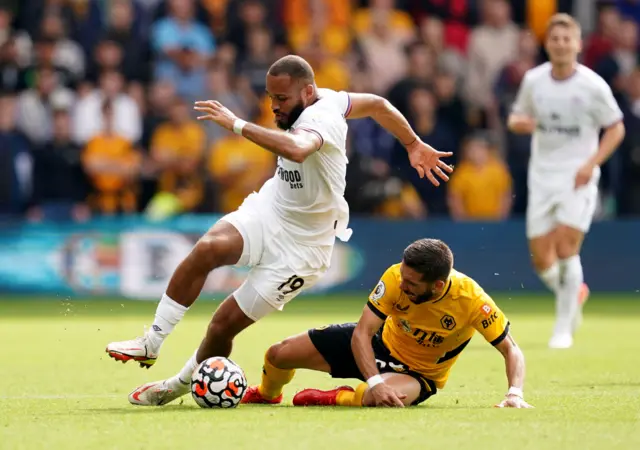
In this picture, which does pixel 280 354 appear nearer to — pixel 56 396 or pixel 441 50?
pixel 56 396

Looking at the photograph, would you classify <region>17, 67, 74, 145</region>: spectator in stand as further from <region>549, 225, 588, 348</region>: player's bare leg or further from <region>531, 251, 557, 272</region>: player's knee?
<region>549, 225, 588, 348</region>: player's bare leg

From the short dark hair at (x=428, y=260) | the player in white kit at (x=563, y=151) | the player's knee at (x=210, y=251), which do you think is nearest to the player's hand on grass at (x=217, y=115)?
the player's knee at (x=210, y=251)

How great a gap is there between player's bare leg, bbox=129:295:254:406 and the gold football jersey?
3.14ft

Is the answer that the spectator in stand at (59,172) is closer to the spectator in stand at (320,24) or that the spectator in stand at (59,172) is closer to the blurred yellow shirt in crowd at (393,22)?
the spectator in stand at (320,24)

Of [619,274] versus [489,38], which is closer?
[619,274]

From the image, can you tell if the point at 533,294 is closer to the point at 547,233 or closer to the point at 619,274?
the point at 619,274

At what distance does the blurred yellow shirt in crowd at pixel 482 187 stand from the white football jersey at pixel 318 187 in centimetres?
Result: 971

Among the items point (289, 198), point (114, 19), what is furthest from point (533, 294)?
point (289, 198)

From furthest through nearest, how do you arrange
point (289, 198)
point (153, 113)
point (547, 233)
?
point (153, 113) → point (547, 233) → point (289, 198)

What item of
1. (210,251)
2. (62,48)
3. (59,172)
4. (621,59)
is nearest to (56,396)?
(210,251)

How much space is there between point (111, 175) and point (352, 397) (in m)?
10.4

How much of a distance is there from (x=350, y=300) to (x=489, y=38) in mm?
4898

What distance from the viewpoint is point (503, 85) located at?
746 inches

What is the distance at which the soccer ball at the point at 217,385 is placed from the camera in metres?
7.83
